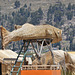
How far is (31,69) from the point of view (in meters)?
26.1

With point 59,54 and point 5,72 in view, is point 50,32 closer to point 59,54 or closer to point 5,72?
point 59,54

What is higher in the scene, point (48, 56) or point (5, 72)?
point (48, 56)

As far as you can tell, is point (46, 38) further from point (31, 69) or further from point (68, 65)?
point (68, 65)

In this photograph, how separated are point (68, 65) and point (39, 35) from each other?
811 cm

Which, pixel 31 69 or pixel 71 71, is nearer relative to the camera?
pixel 31 69

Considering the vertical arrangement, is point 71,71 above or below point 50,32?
below

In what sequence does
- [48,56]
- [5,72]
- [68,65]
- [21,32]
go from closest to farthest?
[21,32], [48,56], [68,65], [5,72]

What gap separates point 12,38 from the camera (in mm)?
27609

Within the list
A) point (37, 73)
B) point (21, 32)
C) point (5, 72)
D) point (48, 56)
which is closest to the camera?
point (37, 73)

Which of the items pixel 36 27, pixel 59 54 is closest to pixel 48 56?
pixel 59 54

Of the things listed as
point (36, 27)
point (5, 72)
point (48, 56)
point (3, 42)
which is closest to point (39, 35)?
point (36, 27)

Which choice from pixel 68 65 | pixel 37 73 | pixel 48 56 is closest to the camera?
pixel 37 73

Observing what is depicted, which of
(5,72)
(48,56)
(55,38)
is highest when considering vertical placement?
(55,38)

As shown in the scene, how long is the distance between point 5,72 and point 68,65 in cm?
560
